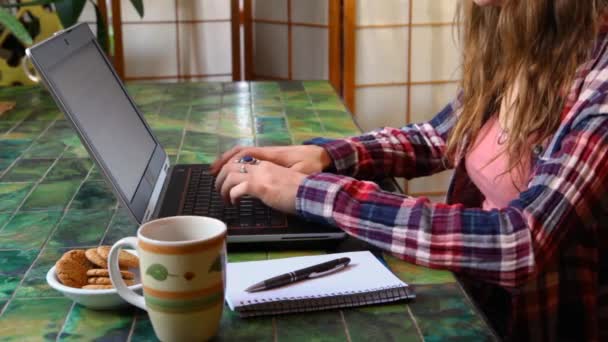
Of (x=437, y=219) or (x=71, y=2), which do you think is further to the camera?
(x=71, y=2)

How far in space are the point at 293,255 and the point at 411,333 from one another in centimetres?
26

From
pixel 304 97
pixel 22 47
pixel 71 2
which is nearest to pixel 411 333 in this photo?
pixel 304 97

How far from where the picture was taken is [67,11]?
251 centimetres

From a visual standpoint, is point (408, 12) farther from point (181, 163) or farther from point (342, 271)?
point (342, 271)

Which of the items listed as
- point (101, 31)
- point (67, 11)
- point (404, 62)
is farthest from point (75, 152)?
point (404, 62)

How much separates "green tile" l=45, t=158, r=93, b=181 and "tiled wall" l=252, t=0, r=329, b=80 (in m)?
2.00

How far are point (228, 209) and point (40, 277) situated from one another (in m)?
0.29

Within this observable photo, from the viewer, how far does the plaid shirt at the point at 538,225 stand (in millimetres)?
935

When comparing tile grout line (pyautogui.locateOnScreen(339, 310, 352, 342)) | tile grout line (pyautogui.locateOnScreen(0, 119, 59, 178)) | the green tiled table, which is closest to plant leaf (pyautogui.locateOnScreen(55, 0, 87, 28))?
the green tiled table

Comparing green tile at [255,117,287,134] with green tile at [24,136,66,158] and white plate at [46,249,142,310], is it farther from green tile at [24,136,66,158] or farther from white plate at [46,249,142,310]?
white plate at [46,249,142,310]

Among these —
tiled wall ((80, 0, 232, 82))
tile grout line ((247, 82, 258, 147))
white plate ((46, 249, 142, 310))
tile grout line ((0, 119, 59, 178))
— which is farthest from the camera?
tiled wall ((80, 0, 232, 82))

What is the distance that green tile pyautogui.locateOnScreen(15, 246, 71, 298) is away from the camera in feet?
3.00

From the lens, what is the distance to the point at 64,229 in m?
1.13

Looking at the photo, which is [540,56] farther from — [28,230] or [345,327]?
[28,230]
